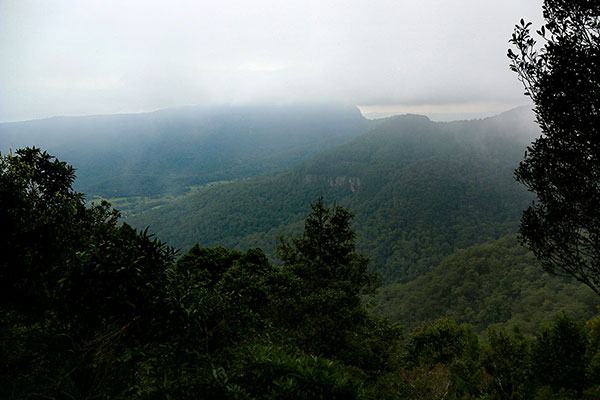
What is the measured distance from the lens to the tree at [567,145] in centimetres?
593

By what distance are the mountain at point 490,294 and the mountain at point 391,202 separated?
1553cm

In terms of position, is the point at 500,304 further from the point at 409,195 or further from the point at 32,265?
the point at 409,195

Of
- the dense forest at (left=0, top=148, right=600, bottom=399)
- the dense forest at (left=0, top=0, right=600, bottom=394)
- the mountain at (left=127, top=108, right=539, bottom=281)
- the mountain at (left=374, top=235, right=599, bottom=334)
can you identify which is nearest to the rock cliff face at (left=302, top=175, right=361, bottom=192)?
the mountain at (left=127, top=108, right=539, bottom=281)

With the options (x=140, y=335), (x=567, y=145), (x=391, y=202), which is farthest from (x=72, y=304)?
(x=391, y=202)

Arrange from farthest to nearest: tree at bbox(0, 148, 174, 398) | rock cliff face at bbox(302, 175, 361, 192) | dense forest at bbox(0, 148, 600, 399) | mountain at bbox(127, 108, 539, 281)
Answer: rock cliff face at bbox(302, 175, 361, 192) < mountain at bbox(127, 108, 539, 281) < tree at bbox(0, 148, 174, 398) < dense forest at bbox(0, 148, 600, 399)

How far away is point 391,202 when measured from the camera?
11106 centimetres

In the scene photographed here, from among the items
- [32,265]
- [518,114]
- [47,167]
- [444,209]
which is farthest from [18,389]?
[518,114]

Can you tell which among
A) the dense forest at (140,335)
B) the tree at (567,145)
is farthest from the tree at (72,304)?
the tree at (567,145)

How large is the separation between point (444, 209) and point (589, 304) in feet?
214

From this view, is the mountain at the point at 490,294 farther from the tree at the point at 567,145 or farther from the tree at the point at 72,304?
the tree at the point at 72,304

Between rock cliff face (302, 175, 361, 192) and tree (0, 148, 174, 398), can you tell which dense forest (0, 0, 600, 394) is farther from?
rock cliff face (302, 175, 361, 192)

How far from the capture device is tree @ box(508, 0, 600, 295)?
5926 mm

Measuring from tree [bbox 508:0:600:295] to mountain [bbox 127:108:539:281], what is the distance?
68874 mm

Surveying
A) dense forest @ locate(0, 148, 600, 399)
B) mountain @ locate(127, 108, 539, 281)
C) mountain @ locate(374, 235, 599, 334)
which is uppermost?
dense forest @ locate(0, 148, 600, 399)
